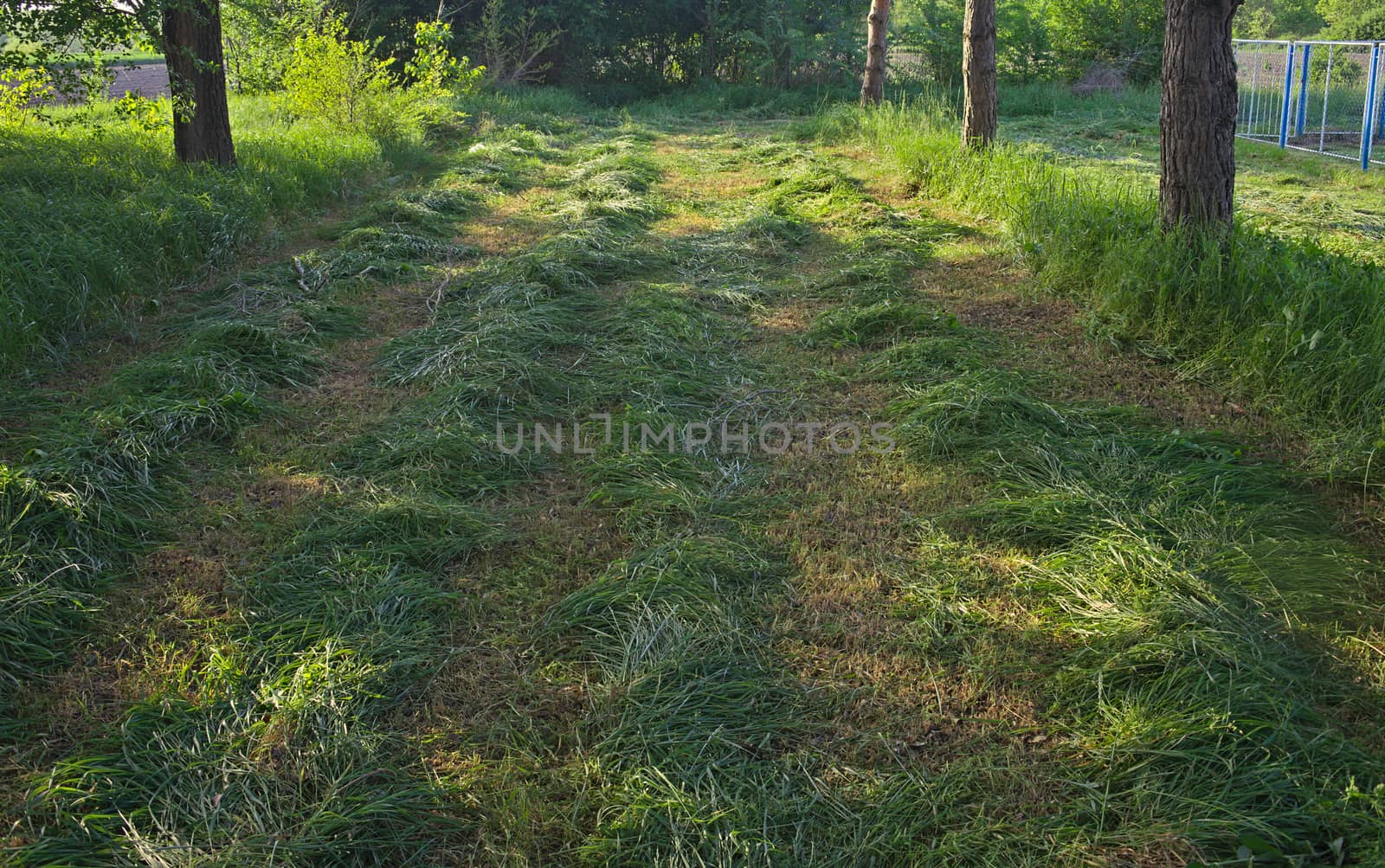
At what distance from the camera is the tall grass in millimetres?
3600

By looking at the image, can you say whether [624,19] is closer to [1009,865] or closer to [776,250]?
[776,250]

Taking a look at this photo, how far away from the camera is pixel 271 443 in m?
3.94

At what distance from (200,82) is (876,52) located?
10.4 m

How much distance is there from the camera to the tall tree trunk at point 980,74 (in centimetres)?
877

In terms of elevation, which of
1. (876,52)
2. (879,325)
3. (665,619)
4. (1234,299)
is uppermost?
(876,52)

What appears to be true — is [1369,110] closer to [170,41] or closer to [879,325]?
[879,325]

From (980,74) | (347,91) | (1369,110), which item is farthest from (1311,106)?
(347,91)

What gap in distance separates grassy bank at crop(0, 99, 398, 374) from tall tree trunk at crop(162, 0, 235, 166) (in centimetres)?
21

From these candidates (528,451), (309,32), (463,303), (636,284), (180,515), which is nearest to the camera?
(180,515)

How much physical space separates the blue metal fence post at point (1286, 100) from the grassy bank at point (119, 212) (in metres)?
12.8

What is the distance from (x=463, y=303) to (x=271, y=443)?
2074mm

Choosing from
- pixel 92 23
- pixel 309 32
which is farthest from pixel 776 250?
pixel 309 32

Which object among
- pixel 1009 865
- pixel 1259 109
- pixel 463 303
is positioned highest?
pixel 1259 109

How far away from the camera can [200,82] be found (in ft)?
26.2
